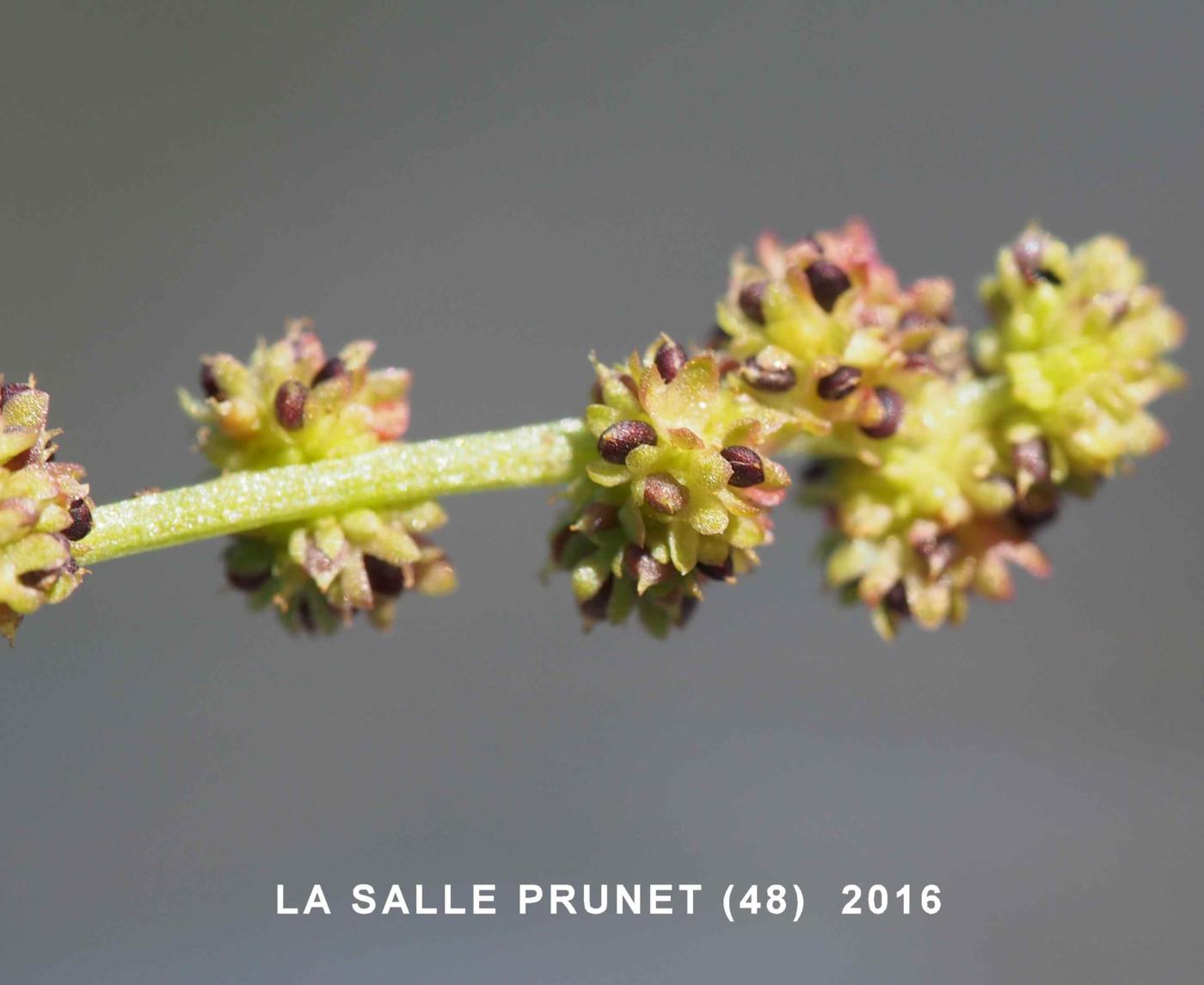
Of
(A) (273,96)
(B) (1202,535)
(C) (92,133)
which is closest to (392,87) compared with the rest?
(A) (273,96)

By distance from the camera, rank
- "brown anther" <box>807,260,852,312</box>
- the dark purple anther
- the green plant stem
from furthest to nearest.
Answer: "brown anther" <box>807,260,852,312</box>, the dark purple anther, the green plant stem

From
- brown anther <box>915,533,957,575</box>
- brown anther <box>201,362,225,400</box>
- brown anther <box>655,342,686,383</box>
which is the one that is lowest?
brown anther <box>915,533,957,575</box>

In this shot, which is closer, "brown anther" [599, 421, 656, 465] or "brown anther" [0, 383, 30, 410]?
"brown anther" [0, 383, 30, 410]

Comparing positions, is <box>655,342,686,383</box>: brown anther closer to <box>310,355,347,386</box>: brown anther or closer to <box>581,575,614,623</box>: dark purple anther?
<box>581,575,614,623</box>: dark purple anther

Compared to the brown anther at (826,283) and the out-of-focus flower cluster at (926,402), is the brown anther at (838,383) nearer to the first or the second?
the out-of-focus flower cluster at (926,402)

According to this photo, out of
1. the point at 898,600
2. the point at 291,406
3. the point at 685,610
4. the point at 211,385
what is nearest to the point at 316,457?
the point at 291,406

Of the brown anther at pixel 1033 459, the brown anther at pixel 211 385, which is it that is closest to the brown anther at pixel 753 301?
the brown anther at pixel 1033 459

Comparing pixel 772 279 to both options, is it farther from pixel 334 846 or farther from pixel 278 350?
pixel 334 846

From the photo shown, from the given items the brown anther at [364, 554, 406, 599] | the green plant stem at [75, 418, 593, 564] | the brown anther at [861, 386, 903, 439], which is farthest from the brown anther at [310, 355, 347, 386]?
the brown anther at [861, 386, 903, 439]
